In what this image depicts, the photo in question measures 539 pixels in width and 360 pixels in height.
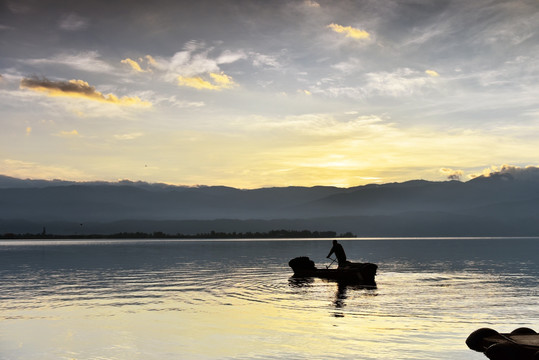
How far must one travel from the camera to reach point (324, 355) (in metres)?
18.1

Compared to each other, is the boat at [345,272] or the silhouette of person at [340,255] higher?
the silhouette of person at [340,255]

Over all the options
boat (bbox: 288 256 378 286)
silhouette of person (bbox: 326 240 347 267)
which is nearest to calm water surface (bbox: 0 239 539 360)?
boat (bbox: 288 256 378 286)

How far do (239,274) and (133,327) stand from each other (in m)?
28.1

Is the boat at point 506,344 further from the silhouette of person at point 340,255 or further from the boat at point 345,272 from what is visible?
the silhouette of person at point 340,255

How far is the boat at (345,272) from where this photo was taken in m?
43.7

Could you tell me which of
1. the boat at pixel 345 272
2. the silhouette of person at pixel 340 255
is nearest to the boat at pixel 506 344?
the boat at pixel 345 272

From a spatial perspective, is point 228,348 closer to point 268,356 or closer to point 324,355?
point 268,356

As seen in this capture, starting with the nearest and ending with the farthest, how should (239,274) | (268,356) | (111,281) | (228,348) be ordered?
(268,356) → (228,348) → (111,281) → (239,274)

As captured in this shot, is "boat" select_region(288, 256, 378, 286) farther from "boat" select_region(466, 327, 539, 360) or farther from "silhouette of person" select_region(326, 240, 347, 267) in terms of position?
"boat" select_region(466, 327, 539, 360)

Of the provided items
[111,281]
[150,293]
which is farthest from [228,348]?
[111,281]

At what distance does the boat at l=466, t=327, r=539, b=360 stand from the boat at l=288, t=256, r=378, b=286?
923 inches

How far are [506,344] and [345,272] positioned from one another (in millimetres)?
27389

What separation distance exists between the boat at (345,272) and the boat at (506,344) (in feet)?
76.9

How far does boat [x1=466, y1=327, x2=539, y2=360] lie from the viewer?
17.6 m
